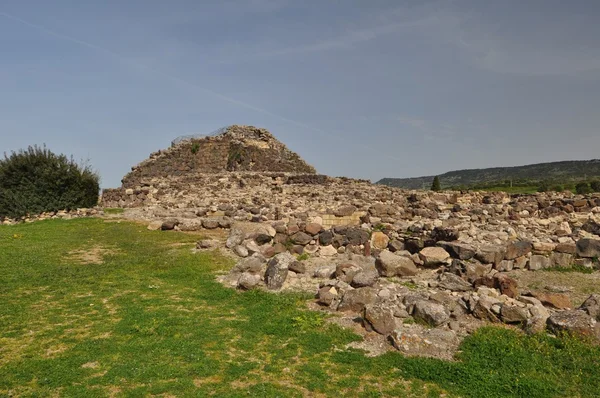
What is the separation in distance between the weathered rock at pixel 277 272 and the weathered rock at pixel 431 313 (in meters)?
3.40

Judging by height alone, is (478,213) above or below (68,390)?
above

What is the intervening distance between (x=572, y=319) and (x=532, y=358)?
137cm

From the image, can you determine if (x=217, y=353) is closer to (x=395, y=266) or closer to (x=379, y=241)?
(x=395, y=266)

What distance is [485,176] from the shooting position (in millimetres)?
145250

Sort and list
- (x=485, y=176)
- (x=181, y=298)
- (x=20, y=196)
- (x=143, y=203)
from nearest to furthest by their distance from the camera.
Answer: (x=181, y=298) < (x=20, y=196) < (x=143, y=203) < (x=485, y=176)

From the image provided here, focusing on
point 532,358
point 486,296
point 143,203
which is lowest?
point 532,358

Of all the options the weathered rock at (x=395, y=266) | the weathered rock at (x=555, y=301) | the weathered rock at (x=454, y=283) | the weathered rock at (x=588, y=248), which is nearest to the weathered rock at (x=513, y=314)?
the weathered rock at (x=555, y=301)

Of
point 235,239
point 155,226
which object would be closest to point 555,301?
point 235,239

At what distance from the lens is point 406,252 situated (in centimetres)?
1257

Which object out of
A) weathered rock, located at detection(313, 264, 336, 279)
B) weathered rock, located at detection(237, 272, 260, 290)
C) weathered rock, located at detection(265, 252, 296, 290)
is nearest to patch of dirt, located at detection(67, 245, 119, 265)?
weathered rock, located at detection(237, 272, 260, 290)

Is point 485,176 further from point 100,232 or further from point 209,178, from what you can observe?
point 100,232

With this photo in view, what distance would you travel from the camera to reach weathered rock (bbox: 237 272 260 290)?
9.96 m

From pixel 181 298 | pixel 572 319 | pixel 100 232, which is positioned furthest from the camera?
pixel 100 232

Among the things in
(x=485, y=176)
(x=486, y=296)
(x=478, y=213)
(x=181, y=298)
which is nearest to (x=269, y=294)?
(x=181, y=298)
